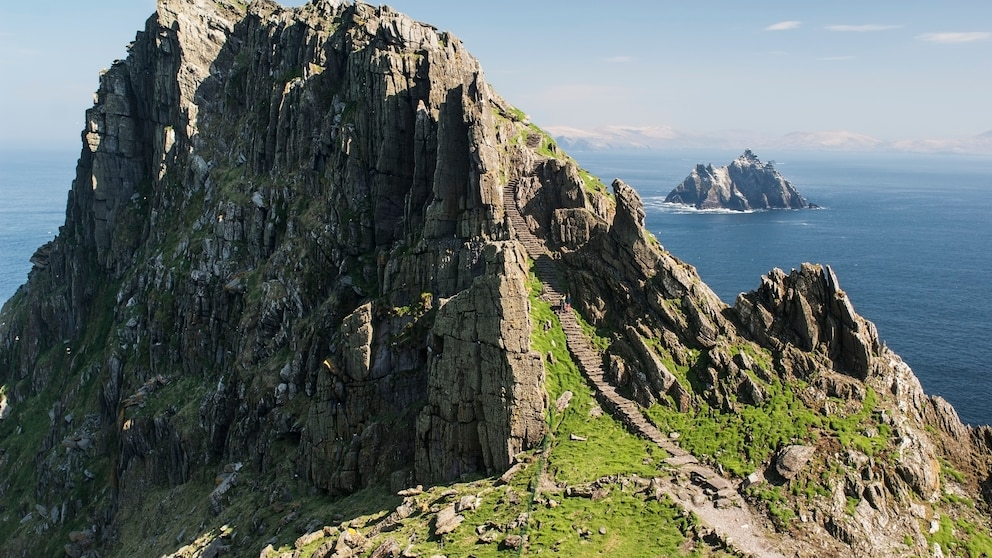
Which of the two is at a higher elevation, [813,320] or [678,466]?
[813,320]

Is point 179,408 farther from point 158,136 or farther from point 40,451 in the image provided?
point 158,136

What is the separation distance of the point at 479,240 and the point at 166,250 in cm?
7045

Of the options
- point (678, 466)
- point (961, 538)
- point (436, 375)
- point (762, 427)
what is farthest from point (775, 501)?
point (436, 375)

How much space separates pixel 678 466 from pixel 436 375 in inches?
821

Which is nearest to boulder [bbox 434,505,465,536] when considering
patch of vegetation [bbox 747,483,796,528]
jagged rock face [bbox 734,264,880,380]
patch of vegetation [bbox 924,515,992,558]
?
patch of vegetation [bbox 747,483,796,528]

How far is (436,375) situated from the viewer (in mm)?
61281

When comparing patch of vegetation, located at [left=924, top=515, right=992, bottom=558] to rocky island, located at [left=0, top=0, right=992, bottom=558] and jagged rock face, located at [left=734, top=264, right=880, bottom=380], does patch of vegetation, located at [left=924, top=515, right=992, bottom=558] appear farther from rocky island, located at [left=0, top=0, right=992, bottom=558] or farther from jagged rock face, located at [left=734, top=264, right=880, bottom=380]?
A: jagged rock face, located at [left=734, top=264, right=880, bottom=380]

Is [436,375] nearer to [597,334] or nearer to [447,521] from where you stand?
[447,521]

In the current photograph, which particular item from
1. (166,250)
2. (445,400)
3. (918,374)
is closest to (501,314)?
(445,400)

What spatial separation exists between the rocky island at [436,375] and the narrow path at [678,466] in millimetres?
280

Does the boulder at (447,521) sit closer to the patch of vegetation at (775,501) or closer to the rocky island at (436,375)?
the rocky island at (436,375)

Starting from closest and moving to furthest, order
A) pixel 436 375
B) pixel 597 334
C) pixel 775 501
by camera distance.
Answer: pixel 775 501 < pixel 436 375 < pixel 597 334

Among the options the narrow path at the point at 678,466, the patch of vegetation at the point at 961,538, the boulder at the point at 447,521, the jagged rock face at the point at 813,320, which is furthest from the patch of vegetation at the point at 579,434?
the patch of vegetation at the point at 961,538

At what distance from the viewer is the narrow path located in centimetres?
4612
